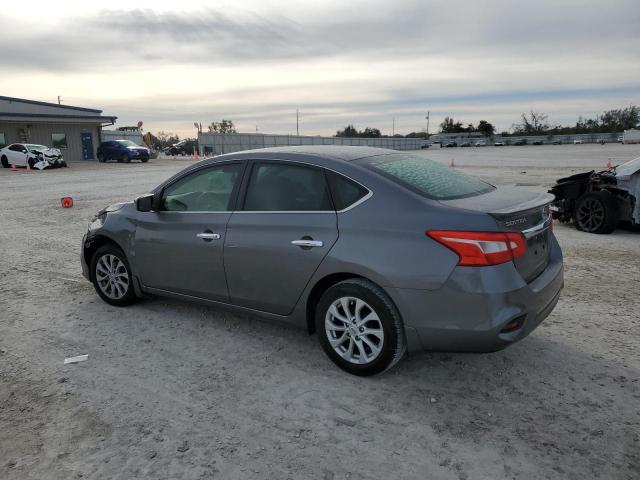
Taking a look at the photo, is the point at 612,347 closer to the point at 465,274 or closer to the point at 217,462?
the point at 465,274

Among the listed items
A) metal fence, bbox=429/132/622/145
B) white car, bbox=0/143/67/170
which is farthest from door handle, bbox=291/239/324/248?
metal fence, bbox=429/132/622/145

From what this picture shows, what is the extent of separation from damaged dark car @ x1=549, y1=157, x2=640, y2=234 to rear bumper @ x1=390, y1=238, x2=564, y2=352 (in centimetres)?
574

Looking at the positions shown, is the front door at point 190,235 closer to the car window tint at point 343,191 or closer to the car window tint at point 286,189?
the car window tint at point 286,189

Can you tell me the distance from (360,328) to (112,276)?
287 centimetres

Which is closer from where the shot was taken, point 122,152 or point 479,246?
point 479,246

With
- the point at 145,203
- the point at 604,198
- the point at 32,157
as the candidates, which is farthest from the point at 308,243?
the point at 32,157

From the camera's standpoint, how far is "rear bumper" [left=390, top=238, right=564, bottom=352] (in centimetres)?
306

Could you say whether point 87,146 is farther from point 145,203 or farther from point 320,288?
point 320,288

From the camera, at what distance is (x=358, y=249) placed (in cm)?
342

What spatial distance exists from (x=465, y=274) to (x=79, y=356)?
3019 mm

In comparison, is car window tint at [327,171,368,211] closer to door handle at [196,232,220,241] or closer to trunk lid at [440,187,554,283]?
trunk lid at [440,187,554,283]

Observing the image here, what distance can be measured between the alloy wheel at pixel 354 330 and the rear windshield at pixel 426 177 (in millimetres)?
911

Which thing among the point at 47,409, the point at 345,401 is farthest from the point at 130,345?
the point at 345,401

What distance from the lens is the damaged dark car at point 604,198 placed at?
7926 millimetres
